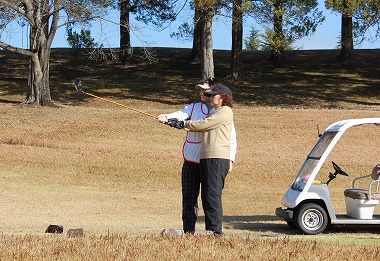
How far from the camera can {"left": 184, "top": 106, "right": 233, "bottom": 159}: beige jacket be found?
8305mm

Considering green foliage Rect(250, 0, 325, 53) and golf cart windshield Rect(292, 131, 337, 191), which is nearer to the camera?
golf cart windshield Rect(292, 131, 337, 191)

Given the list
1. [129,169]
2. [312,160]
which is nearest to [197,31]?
[129,169]

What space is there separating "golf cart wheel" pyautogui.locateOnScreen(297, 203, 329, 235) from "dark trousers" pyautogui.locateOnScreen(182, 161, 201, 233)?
5.82ft

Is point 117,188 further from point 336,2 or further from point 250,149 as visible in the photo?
point 336,2

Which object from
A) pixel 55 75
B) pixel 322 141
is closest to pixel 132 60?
pixel 55 75

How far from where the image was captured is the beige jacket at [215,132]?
8.30 metres

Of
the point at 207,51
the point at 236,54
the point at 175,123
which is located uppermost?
the point at 207,51

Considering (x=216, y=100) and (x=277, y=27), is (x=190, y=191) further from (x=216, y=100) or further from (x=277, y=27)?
Result: (x=277, y=27)

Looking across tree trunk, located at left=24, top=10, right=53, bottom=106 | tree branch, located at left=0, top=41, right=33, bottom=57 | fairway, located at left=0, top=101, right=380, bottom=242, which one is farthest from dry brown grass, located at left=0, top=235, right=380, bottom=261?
tree trunk, located at left=24, top=10, right=53, bottom=106

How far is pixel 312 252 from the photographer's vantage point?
668cm

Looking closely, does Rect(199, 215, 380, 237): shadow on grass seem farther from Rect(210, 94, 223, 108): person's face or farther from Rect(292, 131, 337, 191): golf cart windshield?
Rect(210, 94, 223, 108): person's face

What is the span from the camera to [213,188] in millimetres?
8297

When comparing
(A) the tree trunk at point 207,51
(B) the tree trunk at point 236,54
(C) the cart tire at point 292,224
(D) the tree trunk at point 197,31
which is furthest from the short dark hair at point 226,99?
(B) the tree trunk at point 236,54

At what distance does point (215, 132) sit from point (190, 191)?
863 millimetres
